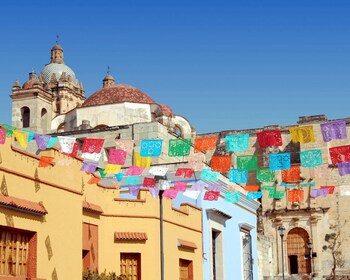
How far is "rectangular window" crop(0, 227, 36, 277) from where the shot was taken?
47.4ft

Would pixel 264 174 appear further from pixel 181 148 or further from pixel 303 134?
pixel 303 134

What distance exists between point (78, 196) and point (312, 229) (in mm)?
32593

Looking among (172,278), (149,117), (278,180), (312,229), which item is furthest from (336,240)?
(172,278)

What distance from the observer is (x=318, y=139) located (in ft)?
161

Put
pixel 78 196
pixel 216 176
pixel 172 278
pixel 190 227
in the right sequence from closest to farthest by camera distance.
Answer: pixel 78 196 < pixel 172 278 < pixel 190 227 < pixel 216 176

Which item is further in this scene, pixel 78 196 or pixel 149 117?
pixel 149 117

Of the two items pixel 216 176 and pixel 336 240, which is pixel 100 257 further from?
pixel 336 240

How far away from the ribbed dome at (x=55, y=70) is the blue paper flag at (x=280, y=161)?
5499 cm

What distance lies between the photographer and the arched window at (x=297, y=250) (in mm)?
47562

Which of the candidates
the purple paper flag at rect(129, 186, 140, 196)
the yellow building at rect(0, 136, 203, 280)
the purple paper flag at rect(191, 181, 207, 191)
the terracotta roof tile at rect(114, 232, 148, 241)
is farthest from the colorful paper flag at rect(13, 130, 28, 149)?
the purple paper flag at rect(191, 181, 207, 191)

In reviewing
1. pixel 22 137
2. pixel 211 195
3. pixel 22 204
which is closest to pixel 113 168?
pixel 22 137

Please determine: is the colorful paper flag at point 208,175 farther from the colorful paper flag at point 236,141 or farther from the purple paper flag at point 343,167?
the purple paper flag at point 343,167

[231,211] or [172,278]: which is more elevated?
[231,211]

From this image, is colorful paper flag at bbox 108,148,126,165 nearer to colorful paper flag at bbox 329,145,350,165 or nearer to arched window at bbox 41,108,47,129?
colorful paper flag at bbox 329,145,350,165
